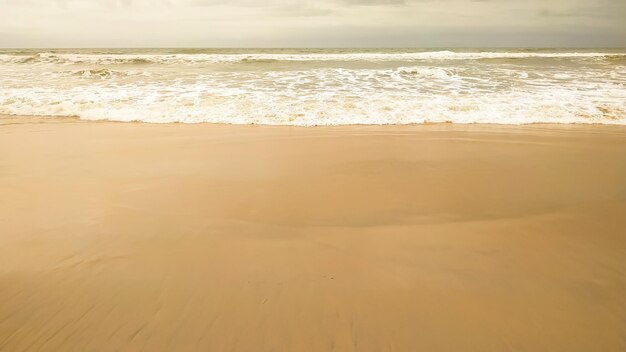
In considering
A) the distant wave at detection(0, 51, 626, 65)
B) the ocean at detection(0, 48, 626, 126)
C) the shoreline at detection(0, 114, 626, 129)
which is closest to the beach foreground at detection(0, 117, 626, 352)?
the shoreline at detection(0, 114, 626, 129)

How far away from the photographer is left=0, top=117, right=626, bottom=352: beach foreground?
1.73 m

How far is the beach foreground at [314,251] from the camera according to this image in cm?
173

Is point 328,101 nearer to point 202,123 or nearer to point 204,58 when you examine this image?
point 202,123

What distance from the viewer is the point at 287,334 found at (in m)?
1.71

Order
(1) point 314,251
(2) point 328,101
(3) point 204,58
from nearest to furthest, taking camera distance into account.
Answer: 1. (1) point 314,251
2. (2) point 328,101
3. (3) point 204,58

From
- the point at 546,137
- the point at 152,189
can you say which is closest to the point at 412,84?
the point at 546,137

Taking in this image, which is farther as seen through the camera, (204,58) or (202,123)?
(204,58)

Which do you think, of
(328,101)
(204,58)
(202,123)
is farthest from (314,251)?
(204,58)

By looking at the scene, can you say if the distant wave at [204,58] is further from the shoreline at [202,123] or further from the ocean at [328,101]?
the shoreline at [202,123]

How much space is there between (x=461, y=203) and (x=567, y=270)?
3.62 ft

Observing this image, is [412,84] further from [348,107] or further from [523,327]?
[523,327]

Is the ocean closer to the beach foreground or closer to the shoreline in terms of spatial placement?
the shoreline

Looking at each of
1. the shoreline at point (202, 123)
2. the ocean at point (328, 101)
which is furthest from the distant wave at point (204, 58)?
the shoreline at point (202, 123)

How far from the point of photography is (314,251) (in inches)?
95.5
